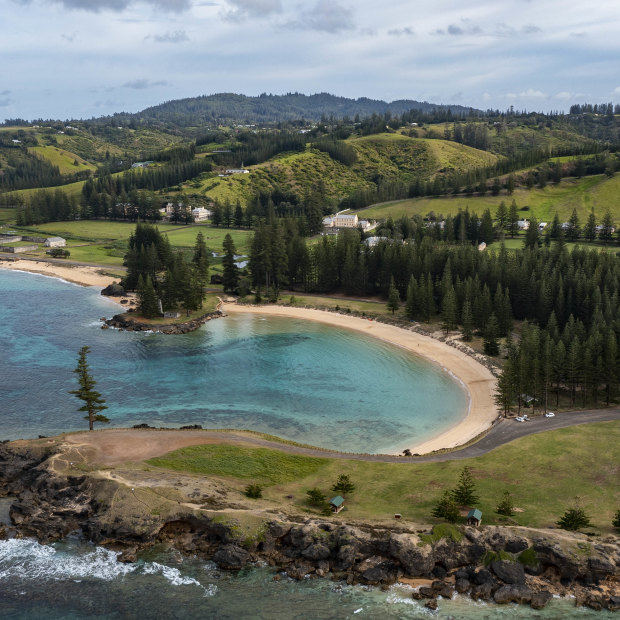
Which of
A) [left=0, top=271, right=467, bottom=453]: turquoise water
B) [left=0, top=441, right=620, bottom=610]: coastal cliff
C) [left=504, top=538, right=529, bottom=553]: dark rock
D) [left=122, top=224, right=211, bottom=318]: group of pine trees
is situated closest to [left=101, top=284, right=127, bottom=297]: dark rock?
[left=122, top=224, right=211, bottom=318]: group of pine trees

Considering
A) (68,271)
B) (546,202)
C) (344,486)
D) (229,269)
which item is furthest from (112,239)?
(344,486)

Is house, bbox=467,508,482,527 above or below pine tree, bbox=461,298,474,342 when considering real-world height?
below

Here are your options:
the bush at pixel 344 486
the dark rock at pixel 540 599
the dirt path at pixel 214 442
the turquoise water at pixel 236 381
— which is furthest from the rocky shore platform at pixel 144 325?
the dark rock at pixel 540 599

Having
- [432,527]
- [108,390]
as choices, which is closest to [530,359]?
[432,527]

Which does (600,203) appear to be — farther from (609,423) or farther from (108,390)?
(108,390)

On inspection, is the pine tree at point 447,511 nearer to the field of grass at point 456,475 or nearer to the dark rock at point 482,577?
the field of grass at point 456,475

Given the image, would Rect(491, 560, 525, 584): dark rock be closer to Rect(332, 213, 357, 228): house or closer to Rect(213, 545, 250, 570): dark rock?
Rect(213, 545, 250, 570): dark rock
